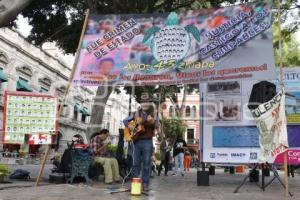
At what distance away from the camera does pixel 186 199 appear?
8242 millimetres

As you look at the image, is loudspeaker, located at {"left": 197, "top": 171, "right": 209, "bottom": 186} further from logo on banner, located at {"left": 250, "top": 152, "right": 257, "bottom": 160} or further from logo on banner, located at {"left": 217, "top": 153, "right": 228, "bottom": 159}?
logo on banner, located at {"left": 250, "top": 152, "right": 257, "bottom": 160}

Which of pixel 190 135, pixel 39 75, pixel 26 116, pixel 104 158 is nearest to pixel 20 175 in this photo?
pixel 104 158

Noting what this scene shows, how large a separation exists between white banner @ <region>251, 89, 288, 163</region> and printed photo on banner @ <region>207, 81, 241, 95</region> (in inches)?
108

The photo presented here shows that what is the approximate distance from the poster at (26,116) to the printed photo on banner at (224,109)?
3.76m

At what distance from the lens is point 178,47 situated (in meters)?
10.8

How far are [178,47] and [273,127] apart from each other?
2824mm

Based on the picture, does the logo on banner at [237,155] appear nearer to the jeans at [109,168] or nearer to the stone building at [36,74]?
the jeans at [109,168]

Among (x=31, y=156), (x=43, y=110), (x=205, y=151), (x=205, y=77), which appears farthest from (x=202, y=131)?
(x=31, y=156)

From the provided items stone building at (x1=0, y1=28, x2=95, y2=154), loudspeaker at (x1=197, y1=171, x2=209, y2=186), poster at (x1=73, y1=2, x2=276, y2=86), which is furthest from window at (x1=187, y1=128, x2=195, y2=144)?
poster at (x1=73, y1=2, x2=276, y2=86)

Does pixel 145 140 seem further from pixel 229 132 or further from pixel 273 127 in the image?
pixel 229 132

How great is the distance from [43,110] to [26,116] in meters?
0.40

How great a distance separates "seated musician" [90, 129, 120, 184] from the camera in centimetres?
1209

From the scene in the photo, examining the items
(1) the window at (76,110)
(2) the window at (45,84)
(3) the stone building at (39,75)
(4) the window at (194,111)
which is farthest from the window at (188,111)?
(2) the window at (45,84)

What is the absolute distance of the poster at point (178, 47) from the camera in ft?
34.1
